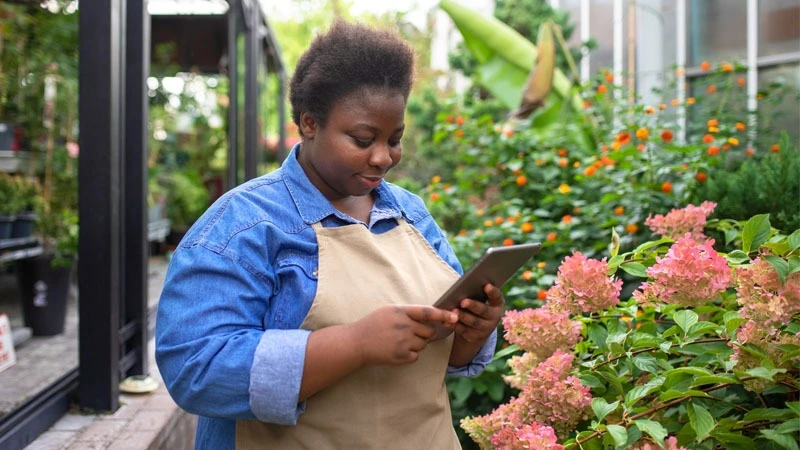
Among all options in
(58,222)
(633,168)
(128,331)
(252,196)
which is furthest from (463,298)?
(58,222)

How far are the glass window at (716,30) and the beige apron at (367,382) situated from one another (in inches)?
281

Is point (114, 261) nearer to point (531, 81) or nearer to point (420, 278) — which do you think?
point (420, 278)

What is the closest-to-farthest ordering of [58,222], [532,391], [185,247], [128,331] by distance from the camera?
1. [185,247]
2. [532,391]
3. [128,331]
4. [58,222]

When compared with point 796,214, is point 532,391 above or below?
below

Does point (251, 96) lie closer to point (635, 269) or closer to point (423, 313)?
point (635, 269)

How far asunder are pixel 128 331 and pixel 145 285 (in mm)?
270

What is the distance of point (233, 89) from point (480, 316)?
565 cm

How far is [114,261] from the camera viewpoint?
301 cm

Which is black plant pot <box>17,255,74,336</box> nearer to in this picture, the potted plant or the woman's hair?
the potted plant

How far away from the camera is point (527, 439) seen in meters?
1.61

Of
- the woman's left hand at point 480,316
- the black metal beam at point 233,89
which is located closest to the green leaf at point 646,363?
the woman's left hand at point 480,316

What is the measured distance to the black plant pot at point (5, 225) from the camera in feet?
16.1

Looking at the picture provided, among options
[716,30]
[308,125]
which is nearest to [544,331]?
[308,125]

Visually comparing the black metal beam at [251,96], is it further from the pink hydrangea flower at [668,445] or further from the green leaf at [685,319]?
the pink hydrangea flower at [668,445]
